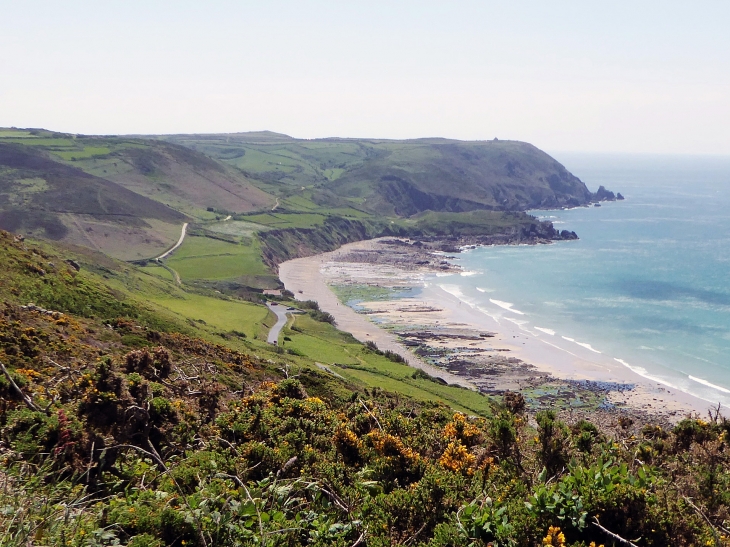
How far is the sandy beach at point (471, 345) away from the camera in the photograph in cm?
5288

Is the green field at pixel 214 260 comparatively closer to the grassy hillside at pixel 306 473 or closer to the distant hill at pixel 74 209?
the distant hill at pixel 74 209

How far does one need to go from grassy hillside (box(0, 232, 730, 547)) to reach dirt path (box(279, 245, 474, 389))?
4441 cm

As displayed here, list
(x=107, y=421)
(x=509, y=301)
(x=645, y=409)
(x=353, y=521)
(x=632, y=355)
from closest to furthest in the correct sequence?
(x=353, y=521) → (x=107, y=421) → (x=645, y=409) → (x=632, y=355) → (x=509, y=301)

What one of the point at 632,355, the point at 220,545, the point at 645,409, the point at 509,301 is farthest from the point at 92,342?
the point at 509,301

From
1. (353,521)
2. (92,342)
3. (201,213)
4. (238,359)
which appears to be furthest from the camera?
(201,213)

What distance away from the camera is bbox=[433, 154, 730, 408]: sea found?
2485 inches

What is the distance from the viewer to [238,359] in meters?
27.9

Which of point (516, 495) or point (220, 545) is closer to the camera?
point (220, 545)

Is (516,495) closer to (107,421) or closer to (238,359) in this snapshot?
(107,421)

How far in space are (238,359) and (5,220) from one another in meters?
92.0

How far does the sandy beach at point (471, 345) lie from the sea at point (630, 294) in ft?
8.25

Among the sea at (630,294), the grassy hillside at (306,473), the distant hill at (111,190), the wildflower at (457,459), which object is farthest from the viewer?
the distant hill at (111,190)

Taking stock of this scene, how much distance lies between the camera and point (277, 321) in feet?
236

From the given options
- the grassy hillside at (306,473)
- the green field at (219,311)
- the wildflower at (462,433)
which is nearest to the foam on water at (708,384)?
the green field at (219,311)
